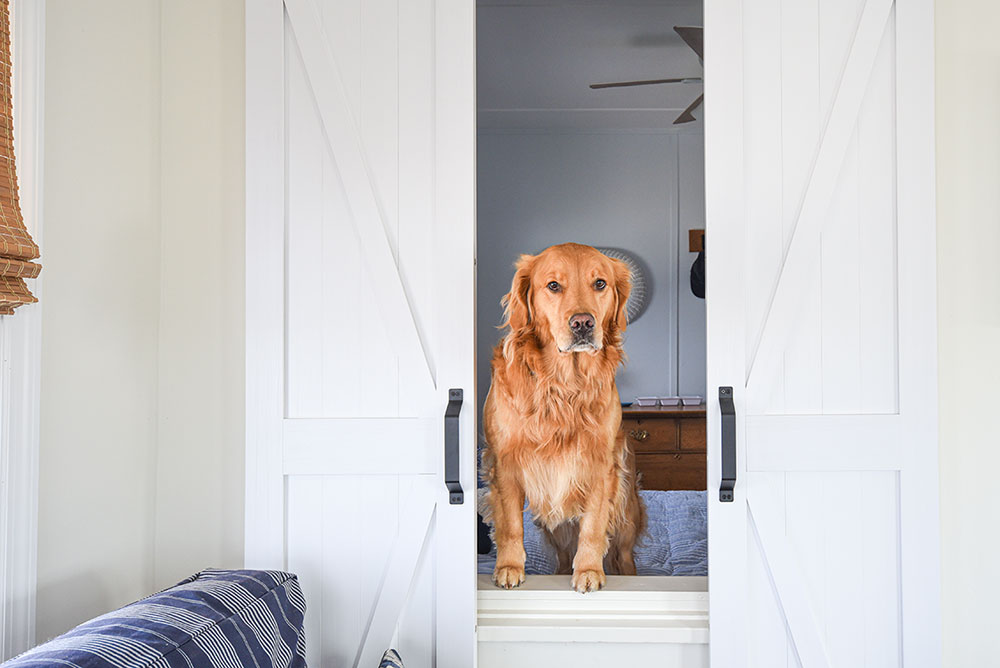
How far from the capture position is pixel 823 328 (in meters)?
1.78

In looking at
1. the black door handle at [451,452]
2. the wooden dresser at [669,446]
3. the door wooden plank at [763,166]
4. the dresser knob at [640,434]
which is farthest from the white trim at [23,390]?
the dresser knob at [640,434]

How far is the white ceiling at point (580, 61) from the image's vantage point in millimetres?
2863

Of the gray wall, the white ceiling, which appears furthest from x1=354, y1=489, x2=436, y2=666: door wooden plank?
the white ceiling

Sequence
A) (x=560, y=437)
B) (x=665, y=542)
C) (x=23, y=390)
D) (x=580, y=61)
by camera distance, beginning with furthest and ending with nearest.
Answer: (x=580, y=61), (x=665, y=542), (x=560, y=437), (x=23, y=390)

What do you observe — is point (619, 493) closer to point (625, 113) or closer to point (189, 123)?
point (189, 123)

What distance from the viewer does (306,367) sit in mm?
1829

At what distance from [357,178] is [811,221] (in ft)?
3.60

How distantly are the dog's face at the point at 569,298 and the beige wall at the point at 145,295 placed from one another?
2.52ft

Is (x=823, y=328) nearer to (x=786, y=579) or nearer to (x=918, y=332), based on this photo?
(x=918, y=332)

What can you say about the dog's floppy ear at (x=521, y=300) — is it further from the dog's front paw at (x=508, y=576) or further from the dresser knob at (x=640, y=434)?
the dresser knob at (x=640, y=434)

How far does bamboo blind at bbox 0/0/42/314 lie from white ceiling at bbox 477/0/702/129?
1.76 meters

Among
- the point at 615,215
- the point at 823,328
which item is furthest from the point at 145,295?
the point at 615,215

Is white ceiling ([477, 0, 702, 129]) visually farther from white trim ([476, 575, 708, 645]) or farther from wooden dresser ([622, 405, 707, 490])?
white trim ([476, 575, 708, 645])

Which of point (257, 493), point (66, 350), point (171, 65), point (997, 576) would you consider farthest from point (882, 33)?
point (66, 350)
